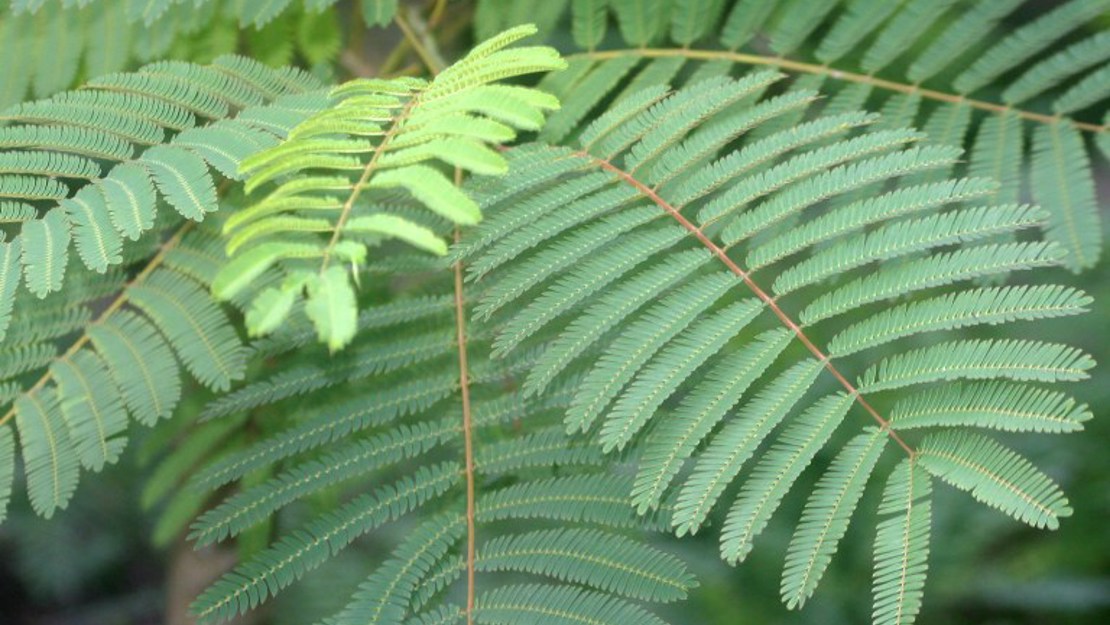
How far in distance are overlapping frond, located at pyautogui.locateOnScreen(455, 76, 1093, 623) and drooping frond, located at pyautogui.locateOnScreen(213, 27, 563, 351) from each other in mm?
183

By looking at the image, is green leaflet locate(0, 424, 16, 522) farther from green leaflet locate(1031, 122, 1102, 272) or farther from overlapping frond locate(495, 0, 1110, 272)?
green leaflet locate(1031, 122, 1102, 272)

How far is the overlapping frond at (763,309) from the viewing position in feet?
3.42

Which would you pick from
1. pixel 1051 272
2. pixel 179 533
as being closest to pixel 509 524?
pixel 179 533

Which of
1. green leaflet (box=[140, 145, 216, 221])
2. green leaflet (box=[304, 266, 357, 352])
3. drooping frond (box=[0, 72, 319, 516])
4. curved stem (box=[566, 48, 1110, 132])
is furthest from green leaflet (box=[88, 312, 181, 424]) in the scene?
curved stem (box=[566, 48, 1110, 132])

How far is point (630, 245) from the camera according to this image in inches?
46.1

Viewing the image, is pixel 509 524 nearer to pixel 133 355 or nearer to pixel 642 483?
pixel 642 483

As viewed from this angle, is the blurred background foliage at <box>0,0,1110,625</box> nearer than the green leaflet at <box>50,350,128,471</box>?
No

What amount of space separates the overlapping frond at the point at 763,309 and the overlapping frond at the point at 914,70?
25 cm

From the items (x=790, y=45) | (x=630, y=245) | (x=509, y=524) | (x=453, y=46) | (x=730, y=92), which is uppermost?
(x=453, y=46)

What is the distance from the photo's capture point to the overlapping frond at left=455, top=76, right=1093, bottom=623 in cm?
104

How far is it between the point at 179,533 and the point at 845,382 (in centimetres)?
133

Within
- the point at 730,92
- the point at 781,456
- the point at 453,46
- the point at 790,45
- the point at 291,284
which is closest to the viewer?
the point at 291,284

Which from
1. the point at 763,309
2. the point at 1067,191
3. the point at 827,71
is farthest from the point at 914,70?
the point at 763,309

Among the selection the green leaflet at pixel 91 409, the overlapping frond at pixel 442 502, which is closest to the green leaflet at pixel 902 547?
the overlapping frond at pixel 442 502
